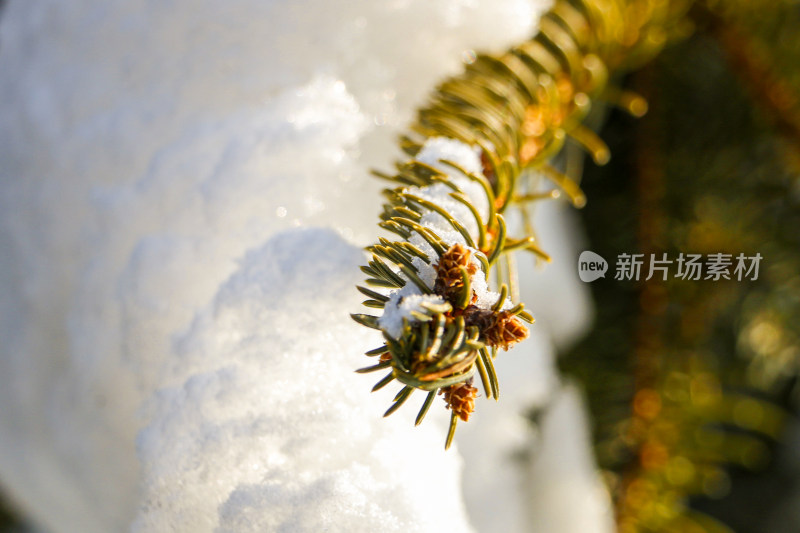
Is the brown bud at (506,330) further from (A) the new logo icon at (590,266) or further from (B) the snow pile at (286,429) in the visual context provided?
(A) the new logo icon at (590,266)

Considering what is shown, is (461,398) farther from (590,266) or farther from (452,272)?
(590,266)

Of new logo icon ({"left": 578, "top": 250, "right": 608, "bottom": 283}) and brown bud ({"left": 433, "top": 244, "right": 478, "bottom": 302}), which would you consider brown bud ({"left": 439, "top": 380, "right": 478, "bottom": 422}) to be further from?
new logo icon ({"left": 578, "top": 250, "right": 608, "bottom": 283})

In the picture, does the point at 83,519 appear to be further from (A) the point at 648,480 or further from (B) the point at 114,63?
(A) the point at 648,480

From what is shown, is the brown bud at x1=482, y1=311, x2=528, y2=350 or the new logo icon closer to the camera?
the brown bud at x1=482, y1=311, x2=528, y2=350

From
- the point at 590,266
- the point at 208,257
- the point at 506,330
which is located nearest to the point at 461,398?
the point at 506,330

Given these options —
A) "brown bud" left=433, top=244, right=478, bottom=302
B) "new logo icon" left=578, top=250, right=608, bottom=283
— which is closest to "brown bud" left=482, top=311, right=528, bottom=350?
"brown bud" left=433, top=244, right=478, bottom=302

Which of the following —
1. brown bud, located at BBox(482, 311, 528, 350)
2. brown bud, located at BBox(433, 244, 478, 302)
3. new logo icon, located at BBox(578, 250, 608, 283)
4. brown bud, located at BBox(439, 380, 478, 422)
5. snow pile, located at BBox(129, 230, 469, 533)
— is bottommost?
snow pile, located at BBox(129, 230, 469, 533)

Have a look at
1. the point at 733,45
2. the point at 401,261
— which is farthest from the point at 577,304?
the point at 401,261
